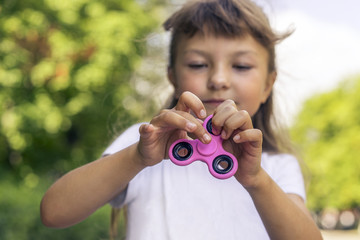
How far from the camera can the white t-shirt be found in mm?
1594

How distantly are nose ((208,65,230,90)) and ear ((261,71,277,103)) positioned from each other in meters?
0.39

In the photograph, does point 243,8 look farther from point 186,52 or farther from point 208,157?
point 208,157

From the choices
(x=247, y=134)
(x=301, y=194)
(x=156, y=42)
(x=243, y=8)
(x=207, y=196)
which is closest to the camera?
(x=247, y=134)

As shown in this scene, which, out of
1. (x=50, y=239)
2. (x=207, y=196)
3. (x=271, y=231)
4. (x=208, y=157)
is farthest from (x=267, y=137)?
(x=50, y=239)

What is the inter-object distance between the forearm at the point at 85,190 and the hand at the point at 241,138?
33 centimetres

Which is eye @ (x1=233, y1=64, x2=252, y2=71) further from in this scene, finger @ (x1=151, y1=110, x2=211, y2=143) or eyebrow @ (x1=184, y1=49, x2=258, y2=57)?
finger @ (x1=151, y1=110, x2=211, y2=143)

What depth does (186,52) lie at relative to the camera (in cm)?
179

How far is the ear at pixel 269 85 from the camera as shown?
6.68 ft

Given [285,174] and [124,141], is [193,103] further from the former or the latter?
[285,174]

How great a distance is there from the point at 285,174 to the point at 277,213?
423 mm

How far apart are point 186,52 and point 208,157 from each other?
2.17ft

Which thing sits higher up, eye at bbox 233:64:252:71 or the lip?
eye at bbox 233:64:252:71

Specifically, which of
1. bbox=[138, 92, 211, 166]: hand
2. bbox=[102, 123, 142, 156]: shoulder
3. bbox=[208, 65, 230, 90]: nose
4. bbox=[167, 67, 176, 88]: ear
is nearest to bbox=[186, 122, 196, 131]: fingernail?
bbox=[138, 92, 211, 166]: hand

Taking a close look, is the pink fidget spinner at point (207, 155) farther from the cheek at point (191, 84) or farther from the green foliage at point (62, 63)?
the green foliage at point (62, 63)
